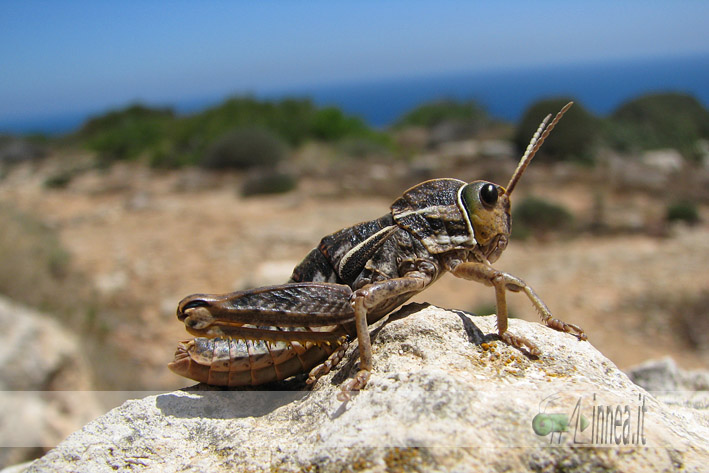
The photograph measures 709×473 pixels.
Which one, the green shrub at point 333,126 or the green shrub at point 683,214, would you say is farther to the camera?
the green shrub at point 333,126

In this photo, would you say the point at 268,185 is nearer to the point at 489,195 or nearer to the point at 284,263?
the point at 284,263

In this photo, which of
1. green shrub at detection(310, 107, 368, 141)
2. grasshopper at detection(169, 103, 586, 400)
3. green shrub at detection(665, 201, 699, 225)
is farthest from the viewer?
green shrub at detection(310, 107, 368, 141)

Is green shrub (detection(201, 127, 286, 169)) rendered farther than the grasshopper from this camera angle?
Yes

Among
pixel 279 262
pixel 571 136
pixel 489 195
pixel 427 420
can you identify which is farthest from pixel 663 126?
pixel 427 420

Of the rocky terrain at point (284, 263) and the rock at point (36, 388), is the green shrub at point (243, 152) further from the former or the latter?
the rock at point (36, 388)

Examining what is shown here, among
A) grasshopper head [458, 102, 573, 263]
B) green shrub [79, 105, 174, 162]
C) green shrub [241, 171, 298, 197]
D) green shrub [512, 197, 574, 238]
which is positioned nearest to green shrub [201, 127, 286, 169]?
green shrub [241, 171, 298, 197]

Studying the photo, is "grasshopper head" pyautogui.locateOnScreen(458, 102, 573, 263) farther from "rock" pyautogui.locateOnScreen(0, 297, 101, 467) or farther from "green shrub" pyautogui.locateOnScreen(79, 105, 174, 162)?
"green shrub" pyautogui.locateOnScreen(79, 105, 174, 162)

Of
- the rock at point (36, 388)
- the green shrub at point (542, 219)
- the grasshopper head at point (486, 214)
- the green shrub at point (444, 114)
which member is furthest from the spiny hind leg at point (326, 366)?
the green shrub at point (444, 114)
